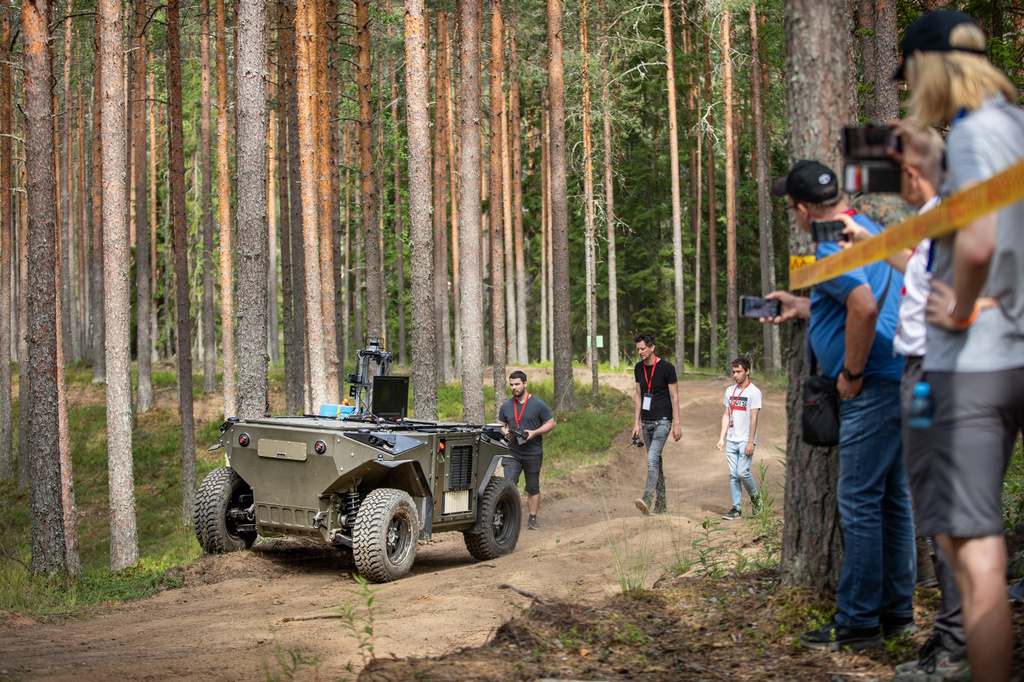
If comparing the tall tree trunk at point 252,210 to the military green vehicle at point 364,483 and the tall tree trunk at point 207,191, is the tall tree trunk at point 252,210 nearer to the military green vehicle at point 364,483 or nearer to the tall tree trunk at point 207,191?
the military green vehicle at point 364,483

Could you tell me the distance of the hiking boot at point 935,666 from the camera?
3.53 m

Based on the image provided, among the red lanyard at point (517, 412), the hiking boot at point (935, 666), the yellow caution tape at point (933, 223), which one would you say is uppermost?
the yellow caution tape at point (933, 223)

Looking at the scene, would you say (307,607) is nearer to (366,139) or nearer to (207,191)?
(366,139)

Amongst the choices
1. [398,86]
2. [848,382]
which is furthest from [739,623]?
[398,86]

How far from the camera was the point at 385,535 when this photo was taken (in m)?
9.13

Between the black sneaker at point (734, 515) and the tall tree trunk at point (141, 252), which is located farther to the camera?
the tall tree trunk at point (141, 252)

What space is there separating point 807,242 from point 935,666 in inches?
90.3

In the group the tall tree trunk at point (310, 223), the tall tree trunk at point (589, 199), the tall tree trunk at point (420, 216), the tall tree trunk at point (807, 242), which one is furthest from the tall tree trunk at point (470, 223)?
the tall tree trunk at point (807, 242)

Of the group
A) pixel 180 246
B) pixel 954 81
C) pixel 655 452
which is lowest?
pixel 655 452

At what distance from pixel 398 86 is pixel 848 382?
39.6 meters

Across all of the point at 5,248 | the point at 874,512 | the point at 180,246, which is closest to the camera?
the point at 874,512

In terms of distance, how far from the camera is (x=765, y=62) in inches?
1393

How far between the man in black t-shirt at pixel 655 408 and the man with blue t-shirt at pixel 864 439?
307 inches

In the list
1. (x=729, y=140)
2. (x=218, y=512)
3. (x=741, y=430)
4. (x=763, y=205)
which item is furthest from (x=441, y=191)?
(x=218, y=512)
